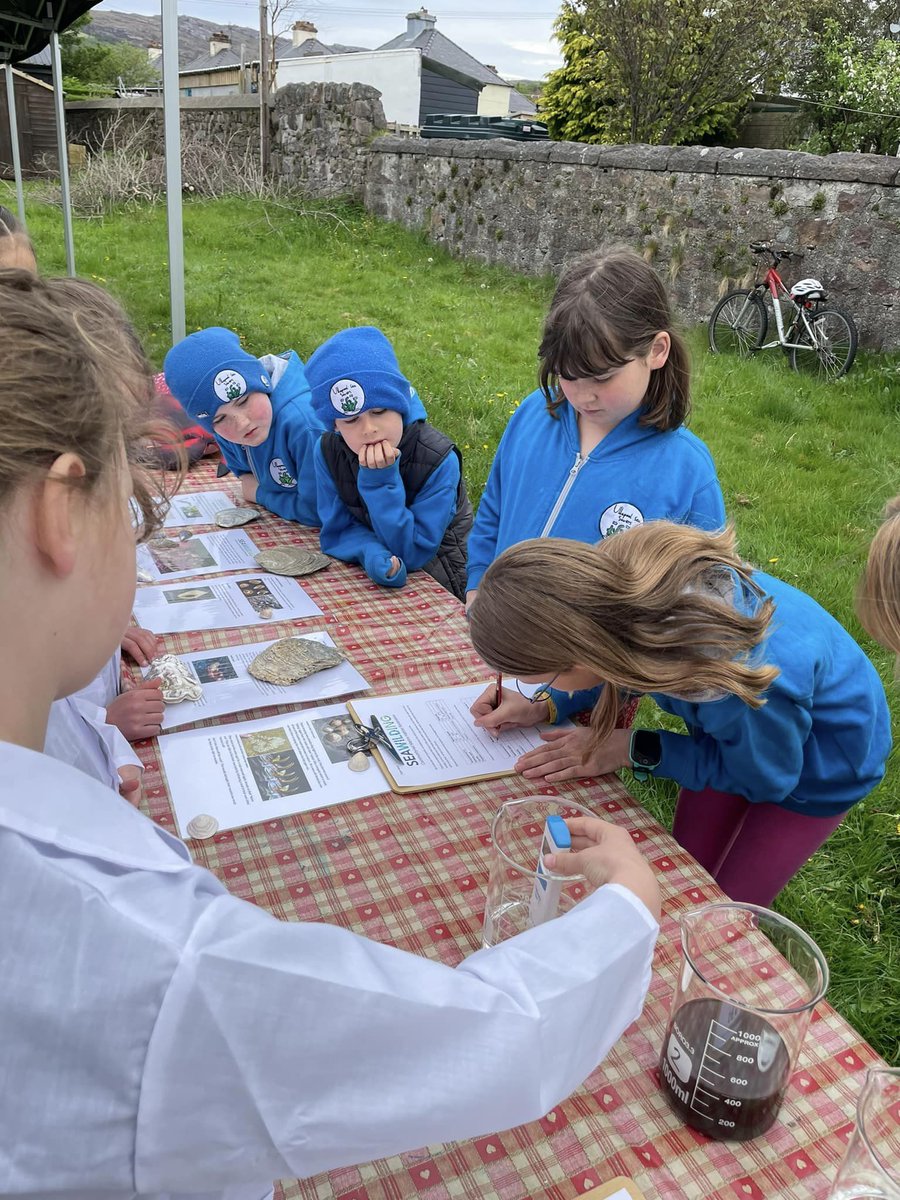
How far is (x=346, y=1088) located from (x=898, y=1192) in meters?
0.51

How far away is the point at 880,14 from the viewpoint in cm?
1421

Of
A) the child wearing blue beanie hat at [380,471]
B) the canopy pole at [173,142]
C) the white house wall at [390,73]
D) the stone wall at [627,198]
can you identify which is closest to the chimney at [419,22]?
the white house wall at [390,73]

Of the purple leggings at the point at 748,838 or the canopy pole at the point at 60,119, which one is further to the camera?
the canopy pole at the point at 60,119

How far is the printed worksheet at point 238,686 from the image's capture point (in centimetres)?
164

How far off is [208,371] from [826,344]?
5391 millimetres

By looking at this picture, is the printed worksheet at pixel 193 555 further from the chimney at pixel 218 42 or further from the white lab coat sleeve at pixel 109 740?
the chimney at pixel 218 42

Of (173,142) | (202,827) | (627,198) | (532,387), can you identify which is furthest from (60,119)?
(202,827)

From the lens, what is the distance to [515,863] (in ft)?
3.45

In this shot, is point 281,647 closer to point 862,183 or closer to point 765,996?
point 765,996

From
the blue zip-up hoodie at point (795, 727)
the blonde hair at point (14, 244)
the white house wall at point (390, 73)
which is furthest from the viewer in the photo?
the white house wall at point (390, 73)

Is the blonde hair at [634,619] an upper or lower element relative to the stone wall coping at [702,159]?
lower

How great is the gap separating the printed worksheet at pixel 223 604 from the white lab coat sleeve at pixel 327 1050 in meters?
1.44

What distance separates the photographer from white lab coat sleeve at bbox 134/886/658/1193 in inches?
21.6

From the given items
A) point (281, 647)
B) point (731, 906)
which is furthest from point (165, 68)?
point (731, 906)
